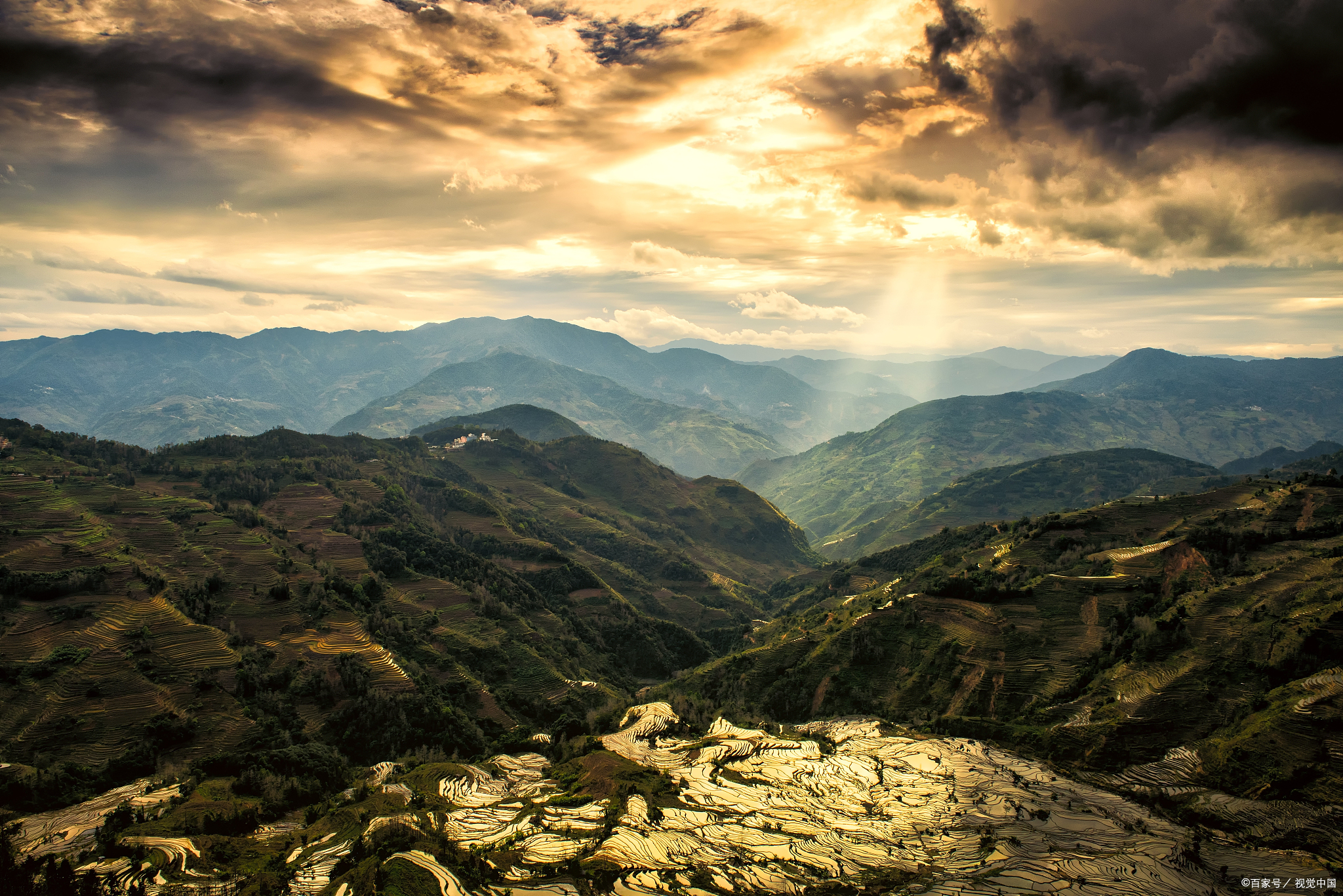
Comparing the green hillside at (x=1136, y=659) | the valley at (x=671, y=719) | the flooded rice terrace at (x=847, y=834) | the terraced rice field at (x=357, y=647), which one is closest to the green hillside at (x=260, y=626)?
the terraced rice field at (x=357, y=647)

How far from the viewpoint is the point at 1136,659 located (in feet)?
196

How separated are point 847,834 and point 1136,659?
36.0 metres

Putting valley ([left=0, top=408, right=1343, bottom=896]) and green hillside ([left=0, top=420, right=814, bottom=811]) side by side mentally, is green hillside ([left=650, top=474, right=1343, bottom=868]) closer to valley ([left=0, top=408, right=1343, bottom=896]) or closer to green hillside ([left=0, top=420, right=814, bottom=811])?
valley ([left=0, top=408, right=1343, bottom=896])

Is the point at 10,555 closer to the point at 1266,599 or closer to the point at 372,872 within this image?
the point at 372,872

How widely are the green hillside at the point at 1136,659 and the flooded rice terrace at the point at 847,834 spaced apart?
4509 mm

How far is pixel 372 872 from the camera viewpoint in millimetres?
39438

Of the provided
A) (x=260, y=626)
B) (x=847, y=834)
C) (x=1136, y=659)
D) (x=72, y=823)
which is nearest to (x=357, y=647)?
(x=260, y=626)

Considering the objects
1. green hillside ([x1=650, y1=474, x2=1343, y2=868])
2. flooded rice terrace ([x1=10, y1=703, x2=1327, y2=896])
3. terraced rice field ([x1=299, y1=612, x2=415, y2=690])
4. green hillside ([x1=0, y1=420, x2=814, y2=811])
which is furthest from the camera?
terraced rice field ([x1=299, y1=612, x2=415, y2=690])

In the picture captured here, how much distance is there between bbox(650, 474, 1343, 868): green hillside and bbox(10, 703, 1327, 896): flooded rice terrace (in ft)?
14.8

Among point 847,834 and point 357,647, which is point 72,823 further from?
point 847,834

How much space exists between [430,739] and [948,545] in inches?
4775

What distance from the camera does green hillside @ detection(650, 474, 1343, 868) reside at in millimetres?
43000

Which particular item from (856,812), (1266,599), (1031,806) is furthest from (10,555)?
(1266,599)

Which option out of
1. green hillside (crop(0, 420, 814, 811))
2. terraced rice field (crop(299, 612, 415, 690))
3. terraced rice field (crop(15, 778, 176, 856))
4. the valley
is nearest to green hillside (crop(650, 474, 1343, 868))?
the valley
